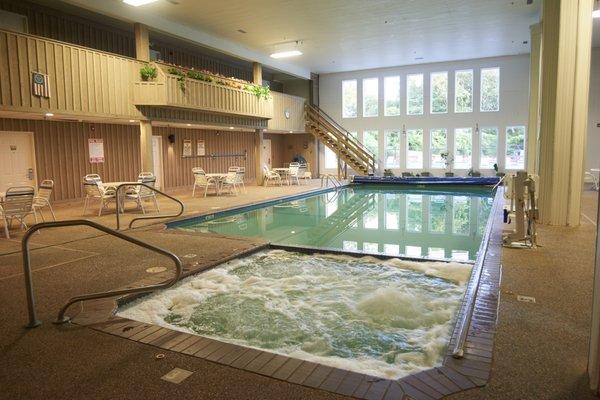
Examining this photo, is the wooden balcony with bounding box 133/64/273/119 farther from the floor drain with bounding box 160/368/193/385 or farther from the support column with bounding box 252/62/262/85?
the floor drain with bounding box 160/368/193/385

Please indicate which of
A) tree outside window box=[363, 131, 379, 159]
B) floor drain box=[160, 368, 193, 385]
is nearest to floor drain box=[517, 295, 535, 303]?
floor drain box=[160, 368, 193, 385]

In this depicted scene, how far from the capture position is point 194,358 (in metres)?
2.89

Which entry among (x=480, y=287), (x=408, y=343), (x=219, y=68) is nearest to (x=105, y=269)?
(x=408, y=343)

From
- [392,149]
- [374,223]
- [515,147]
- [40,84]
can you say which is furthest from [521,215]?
[392,149]

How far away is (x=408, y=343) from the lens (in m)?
3.60

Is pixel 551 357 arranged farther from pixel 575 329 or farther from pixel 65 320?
pixel 65 320

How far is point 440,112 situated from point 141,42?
13.6 metres

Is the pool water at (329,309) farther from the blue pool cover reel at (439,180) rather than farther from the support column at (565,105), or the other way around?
the blue pool cover reel at (439,180)

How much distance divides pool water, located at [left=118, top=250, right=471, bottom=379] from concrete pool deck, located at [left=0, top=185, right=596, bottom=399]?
1.97 ft

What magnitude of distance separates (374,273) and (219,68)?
566 inches

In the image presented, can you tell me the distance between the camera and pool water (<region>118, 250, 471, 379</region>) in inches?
137

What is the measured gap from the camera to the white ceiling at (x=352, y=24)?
11.5 metres

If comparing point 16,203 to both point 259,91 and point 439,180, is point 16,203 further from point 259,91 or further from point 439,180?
point 439,180

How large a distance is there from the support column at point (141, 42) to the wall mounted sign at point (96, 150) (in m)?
2.97
